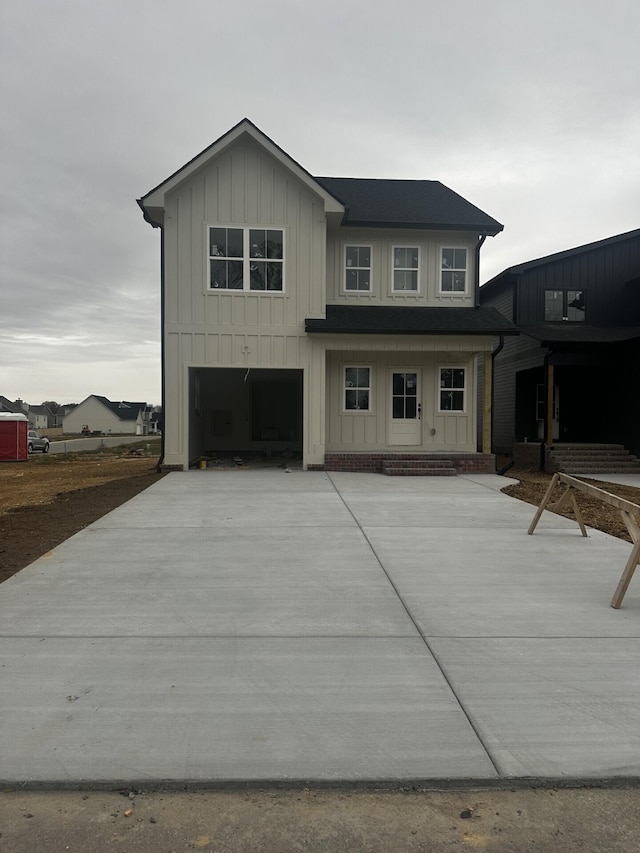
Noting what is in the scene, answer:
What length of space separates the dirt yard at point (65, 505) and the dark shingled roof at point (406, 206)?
23.3 feet

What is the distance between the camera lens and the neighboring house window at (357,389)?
51.3 ft

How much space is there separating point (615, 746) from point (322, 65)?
14857mm

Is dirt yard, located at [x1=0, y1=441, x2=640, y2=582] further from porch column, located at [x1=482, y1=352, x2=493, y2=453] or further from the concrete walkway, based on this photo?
porch column, located at [x1=482, y1=352, x2=493, y2=453]

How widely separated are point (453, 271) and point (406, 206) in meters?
2.47

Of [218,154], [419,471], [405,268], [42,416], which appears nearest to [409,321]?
[405,268]

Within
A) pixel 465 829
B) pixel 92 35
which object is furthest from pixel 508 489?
pixel 92 35

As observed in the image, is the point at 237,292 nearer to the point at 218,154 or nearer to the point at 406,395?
the point at 218,154

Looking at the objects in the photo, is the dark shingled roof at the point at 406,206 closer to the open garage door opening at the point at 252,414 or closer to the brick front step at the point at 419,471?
the open garage door opening at the point at 252,414

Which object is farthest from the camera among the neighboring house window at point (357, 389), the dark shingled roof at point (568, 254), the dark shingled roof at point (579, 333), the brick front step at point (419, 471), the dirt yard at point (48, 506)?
the dark shingled roof at point (568, 254)

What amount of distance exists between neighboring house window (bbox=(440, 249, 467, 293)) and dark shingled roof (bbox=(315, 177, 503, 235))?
0.73m

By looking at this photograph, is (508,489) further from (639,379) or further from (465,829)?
(465,829)

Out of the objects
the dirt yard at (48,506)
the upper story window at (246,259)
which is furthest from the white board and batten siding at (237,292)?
the dirt yard at (48,506)

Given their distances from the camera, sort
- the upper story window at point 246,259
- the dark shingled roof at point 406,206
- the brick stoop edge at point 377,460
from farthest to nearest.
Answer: the dark shingled roof at point 406,206
the brick stoop edge at point 377,460
the upper story window at point 246,259

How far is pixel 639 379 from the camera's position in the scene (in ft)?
53.9
